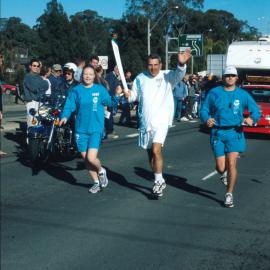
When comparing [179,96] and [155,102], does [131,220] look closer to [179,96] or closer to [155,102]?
[155,102]

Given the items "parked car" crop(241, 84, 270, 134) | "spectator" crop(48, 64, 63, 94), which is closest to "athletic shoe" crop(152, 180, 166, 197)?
"spectator" crop(48, 64, 63, 94)

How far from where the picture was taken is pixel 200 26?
9281 centimetres

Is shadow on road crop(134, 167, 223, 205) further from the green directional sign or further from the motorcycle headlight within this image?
the green directional sign

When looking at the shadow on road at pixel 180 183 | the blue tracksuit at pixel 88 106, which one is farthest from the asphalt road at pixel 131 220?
the blue tracksuit at pixel 88 106

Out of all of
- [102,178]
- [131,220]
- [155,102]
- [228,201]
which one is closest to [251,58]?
[102,178]

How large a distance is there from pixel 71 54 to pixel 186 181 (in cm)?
5692

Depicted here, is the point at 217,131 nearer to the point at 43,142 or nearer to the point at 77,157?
the point at 43,142

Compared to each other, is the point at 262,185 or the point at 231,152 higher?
the point at 231,152

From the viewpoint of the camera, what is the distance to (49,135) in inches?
428

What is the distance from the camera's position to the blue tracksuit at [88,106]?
817cm

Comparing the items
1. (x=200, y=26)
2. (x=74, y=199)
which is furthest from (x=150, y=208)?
(x=200, y=26)

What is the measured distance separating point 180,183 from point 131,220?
2.60 meters

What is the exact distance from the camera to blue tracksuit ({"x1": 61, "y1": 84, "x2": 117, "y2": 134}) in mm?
8172

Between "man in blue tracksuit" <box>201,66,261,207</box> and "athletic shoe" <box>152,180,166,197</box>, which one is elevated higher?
"man in blue tracksuit" <box>201,66,261,207</box>
